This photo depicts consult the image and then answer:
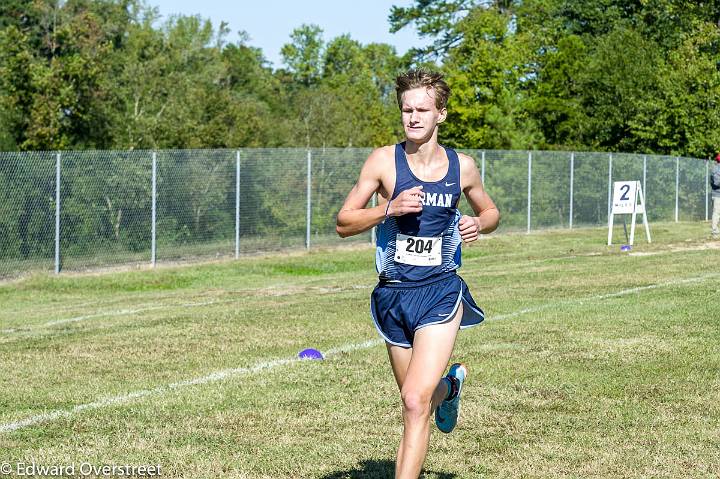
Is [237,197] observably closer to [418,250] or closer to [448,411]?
[448,411]

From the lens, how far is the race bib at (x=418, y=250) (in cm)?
575

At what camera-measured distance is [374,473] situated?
6488 millimetres

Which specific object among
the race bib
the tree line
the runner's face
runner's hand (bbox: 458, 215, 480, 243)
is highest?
the tree line

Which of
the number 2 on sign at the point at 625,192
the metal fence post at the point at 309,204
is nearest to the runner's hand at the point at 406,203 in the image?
Answer: the metal fence post at the point at 309,204

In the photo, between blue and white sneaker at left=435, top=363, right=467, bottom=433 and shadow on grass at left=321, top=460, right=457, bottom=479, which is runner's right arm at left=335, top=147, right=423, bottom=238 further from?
shadow on grass at left=321, top=460, right=457, bottom=479

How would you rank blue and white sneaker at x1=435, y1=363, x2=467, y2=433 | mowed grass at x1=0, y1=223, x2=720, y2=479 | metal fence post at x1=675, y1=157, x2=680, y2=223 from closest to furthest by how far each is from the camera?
blue and white sneaker at x1=435, y1=363, x2=467, y2=433 → mowed grass at x1=0, y1=223, x2=720, y2=479 → metal fence post at x1=675, y1=157, x2=680, y2=223

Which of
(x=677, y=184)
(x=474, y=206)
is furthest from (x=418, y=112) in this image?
(x=677, y=184)

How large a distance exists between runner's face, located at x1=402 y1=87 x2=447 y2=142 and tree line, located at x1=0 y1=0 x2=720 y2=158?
24532 mm

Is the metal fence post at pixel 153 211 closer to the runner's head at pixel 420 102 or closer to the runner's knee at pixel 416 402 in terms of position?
the runner's head at pixel 420 102

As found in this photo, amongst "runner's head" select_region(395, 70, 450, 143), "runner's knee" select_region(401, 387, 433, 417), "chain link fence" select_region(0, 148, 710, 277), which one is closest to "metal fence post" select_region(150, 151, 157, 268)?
"chain link fence" select_region(0, 148, 710, 277)

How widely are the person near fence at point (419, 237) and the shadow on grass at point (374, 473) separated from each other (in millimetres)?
741

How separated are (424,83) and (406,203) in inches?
29.1

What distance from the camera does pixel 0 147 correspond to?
28.2 meters

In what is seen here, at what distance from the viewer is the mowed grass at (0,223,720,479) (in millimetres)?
6859
